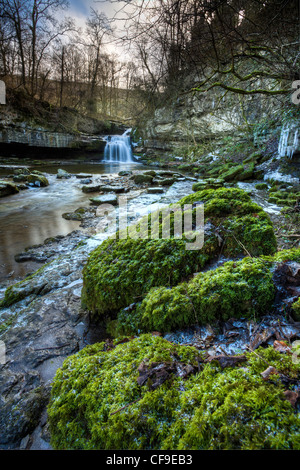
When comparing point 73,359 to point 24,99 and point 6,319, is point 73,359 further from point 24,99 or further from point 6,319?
point 24,99

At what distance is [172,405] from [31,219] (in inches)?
321

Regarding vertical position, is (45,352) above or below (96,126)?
below

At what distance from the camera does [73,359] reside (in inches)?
52.6

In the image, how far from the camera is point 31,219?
7680mm

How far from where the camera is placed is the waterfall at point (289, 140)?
9.16 metres

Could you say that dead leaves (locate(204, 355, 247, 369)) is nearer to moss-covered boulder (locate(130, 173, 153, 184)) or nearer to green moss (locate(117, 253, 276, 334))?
green moss (locate(117, 253, 276, 334))

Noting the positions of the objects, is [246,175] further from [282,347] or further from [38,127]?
[38,127]

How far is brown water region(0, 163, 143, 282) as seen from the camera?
15.5 ft

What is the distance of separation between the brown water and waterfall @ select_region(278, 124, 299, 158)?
930 cm

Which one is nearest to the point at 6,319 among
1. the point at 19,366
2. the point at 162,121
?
the point at 19,366

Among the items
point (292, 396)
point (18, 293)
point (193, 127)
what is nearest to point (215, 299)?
point (292, 396)

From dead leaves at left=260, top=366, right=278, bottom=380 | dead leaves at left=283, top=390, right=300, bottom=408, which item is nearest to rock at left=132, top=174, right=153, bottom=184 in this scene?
dead leaves at left=260, top=366, right=278, bottom=380
